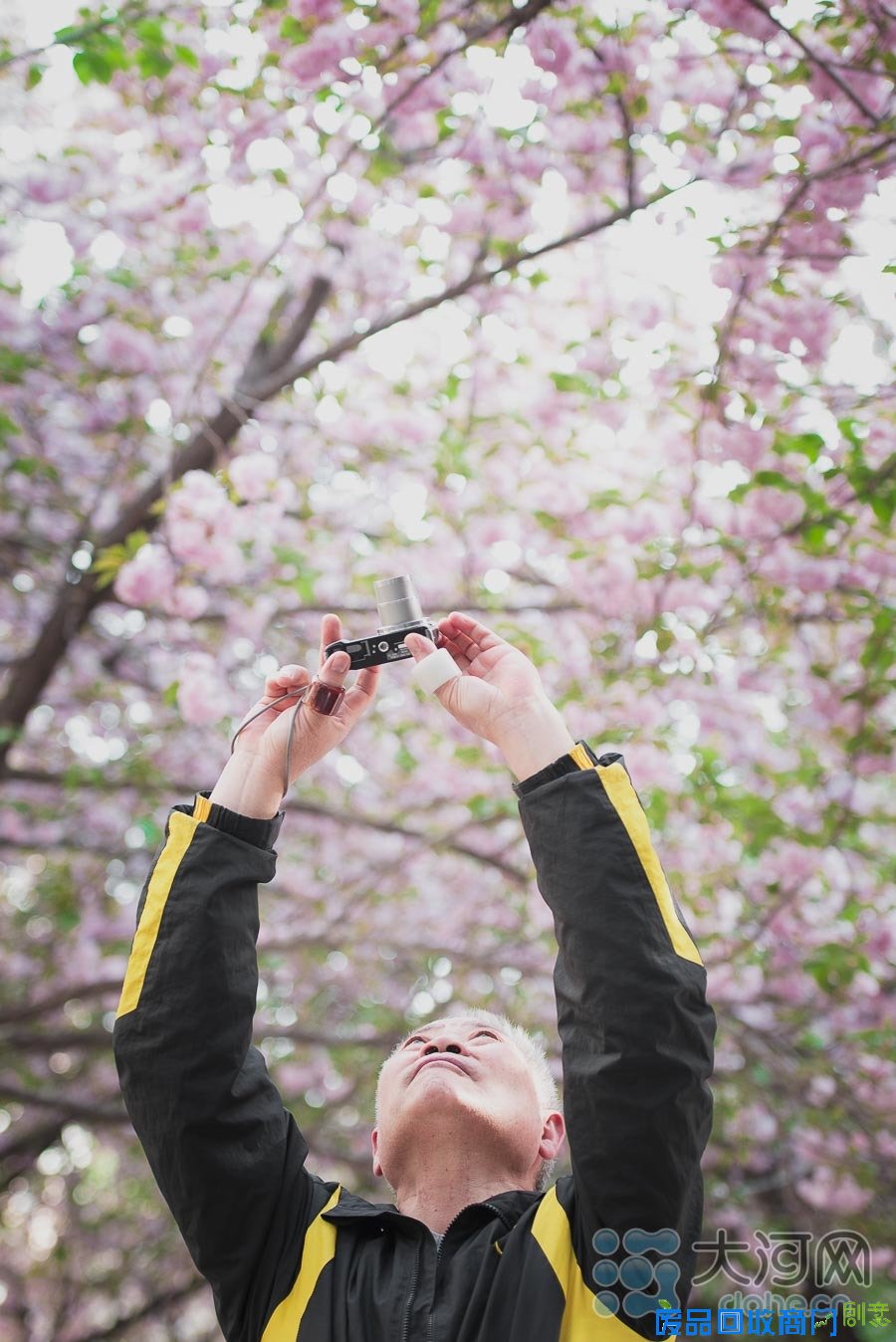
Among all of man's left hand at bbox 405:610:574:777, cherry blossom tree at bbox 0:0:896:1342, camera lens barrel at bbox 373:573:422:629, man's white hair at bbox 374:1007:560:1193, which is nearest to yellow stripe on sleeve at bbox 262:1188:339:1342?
man's white hair at bbox 374:1007:560:1193

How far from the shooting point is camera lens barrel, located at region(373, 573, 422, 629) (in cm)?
149

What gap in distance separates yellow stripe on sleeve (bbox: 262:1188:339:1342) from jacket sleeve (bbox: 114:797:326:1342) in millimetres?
14

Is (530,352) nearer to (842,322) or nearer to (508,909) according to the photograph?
(842,322)

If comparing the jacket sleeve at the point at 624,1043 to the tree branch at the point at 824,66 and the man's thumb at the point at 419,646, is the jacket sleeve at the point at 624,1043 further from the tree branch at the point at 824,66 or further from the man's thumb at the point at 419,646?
the tree branch at the point at 824,66

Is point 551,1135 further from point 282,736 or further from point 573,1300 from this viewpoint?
point 282,736

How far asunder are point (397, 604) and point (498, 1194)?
79 cm

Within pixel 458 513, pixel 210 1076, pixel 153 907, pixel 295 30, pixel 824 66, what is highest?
pixel 295 30

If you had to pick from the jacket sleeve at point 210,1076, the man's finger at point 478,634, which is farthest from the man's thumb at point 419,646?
the jacket sleeve at point 210,1076

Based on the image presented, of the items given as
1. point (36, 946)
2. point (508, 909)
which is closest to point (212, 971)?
point (508, 909)

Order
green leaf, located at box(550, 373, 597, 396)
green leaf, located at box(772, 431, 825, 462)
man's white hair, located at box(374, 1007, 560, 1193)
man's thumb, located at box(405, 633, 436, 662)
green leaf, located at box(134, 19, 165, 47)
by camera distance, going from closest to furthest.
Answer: man's thumb, located at box(405, 633, 436, 662)
man's white hair, located at box(374, 1007, 560, 1193)
green leaf, located at box(134, 19, 165, 47)
green leaf, located at box(772, 431, 825, 462)
green leaf, located at box(550, 373, 597, 396)

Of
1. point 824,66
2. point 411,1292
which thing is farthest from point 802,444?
point 411,1292

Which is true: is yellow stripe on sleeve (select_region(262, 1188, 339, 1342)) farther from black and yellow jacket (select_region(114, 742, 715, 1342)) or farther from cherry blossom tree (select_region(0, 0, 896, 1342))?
cherry blossom tree (select_region(0, 0, 896, 1342))

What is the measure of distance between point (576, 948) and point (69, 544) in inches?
123

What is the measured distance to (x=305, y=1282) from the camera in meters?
→ 1.38
